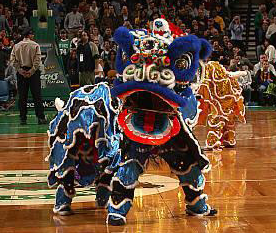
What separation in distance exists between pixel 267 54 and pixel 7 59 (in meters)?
6.27

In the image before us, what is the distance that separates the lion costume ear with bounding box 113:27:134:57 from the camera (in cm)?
559

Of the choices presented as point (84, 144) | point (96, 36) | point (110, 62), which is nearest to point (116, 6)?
point (96, 36)

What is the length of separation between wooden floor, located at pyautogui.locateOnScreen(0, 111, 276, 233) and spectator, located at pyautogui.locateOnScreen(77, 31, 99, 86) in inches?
273

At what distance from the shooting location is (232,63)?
51.0ft

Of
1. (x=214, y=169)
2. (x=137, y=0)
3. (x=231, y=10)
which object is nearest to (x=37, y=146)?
(x=214, y=169)

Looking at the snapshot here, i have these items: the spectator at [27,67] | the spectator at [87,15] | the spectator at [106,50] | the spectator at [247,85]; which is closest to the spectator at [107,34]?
the spectator at [106,50]

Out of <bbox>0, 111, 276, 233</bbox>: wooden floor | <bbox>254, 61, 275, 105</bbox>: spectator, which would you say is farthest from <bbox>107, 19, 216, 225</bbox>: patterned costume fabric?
<bbox>254, 61, 275, 105</bbox>: spectator

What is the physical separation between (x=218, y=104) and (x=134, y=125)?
453 centimetres

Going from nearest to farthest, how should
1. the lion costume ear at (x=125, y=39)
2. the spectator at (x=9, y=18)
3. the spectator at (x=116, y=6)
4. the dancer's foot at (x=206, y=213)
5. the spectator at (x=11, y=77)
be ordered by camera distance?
the lion costume ear at (x=125, y=39), the dancer's foot at (x=206, y=213), the spectator at (x=11, y=77), the spectator at (x=9, y=18), the spectator at (x=116, y=6)

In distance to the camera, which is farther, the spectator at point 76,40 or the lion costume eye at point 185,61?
the spectator at point 76,40

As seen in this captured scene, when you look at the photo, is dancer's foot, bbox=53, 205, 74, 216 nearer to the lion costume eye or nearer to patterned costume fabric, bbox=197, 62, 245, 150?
the lion costume eye

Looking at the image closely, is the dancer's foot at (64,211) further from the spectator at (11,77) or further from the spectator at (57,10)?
the spectator at (57,10)

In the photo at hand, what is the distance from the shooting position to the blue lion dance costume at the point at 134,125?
5.52m

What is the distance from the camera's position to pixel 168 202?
21.0ft
